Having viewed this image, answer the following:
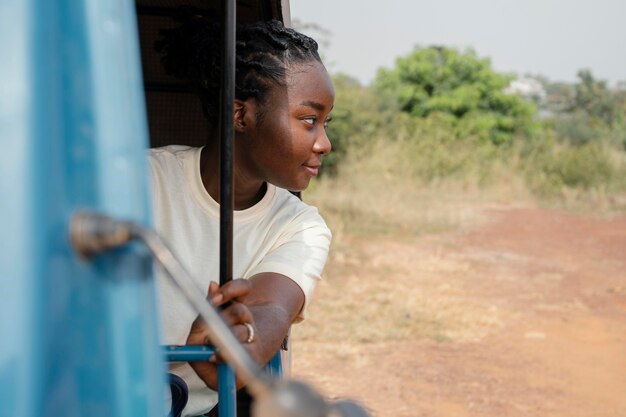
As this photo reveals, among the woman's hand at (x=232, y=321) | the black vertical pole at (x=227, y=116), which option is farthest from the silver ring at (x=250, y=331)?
the black vertical pole at (x=227, y=116)

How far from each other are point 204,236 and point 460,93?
19.0 meters

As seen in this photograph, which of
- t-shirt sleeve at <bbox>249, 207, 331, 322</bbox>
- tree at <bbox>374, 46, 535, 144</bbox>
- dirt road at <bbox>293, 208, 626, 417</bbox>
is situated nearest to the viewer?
t-shirt sleeve at <bbox>249, 207, 331, 322</bbox>

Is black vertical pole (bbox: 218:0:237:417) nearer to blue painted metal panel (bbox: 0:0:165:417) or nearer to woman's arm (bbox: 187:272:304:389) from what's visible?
woman's arm (bbox: 187:272:304:389)

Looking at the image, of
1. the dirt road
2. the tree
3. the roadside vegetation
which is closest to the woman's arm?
the dirt road

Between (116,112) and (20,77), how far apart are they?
10 cm

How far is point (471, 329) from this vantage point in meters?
6.58

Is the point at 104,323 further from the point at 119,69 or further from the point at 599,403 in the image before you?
the point at 599,403

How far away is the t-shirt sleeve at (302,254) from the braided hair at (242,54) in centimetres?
30

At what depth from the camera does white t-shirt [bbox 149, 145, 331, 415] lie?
Result: 182 centimetres

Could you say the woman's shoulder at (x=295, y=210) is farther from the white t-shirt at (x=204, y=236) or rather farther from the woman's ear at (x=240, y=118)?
the woman's ear at (x=240, y=118)

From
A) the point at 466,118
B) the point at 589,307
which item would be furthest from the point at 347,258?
the point at 466,118

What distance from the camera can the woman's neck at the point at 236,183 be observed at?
1927 mm

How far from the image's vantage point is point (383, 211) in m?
12.2

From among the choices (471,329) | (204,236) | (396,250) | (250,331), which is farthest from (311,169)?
(396,250)
